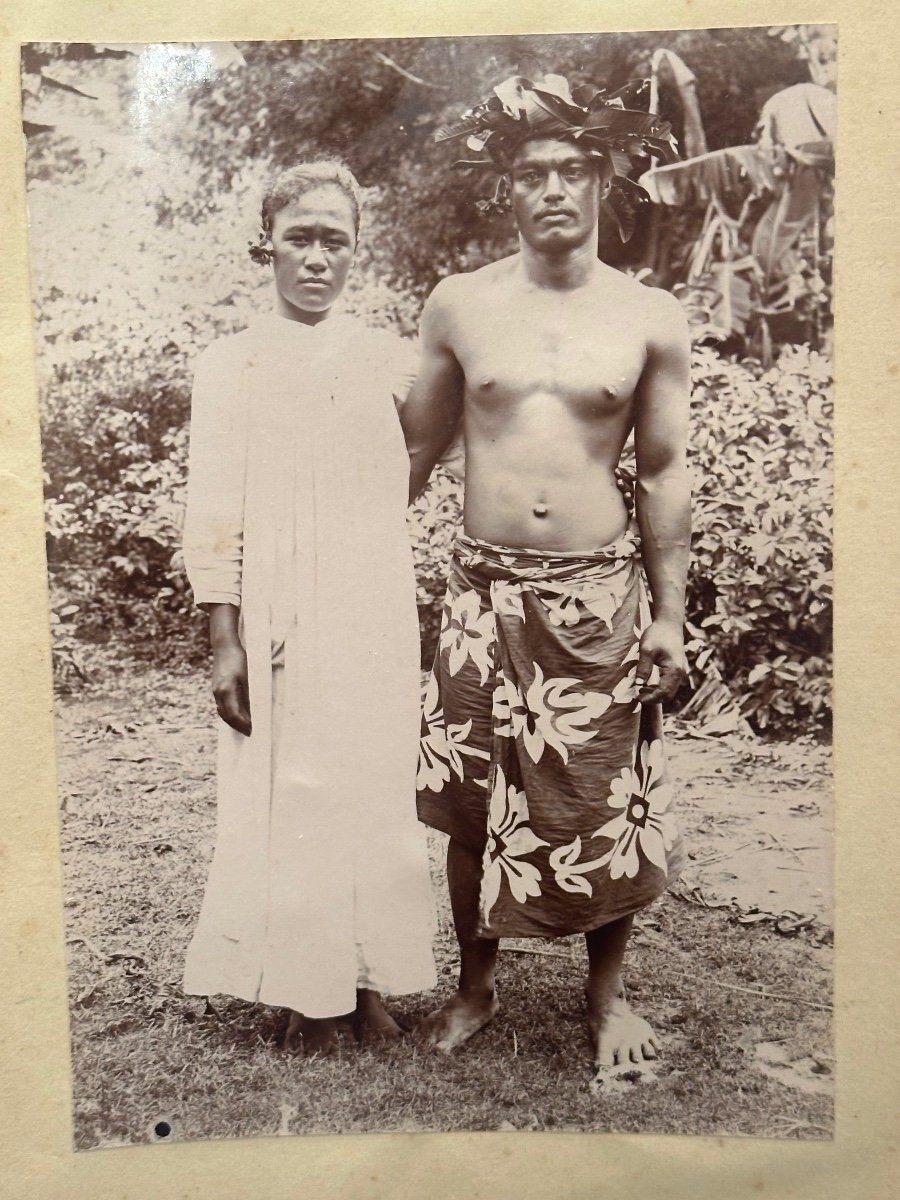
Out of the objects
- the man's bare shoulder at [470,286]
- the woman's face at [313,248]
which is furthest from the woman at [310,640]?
the man's bare shoulder at [470,286]

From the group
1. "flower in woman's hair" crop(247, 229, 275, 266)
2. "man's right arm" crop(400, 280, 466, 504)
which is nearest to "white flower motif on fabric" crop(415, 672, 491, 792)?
"man's right arm" crop(400, 280, 466, 504)

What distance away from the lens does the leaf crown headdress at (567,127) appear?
1740 mm

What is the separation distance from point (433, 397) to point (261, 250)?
0.40 meters

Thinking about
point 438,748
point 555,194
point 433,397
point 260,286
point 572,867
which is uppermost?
point 555,194

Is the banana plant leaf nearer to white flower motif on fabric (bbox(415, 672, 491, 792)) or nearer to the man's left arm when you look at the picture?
the man's left arm

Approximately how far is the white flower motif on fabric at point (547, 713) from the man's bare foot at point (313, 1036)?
2.11ft

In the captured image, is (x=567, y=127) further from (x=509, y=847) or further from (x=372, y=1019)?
(x=372, y=1019)

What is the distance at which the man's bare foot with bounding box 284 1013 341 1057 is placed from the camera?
1.86 metres

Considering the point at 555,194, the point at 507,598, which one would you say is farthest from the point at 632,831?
the point at 555,194

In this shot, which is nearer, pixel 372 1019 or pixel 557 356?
pixel 557 356

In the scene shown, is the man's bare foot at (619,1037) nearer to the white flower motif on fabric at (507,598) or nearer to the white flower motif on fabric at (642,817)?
the white flower motif on fabric at (642,817)

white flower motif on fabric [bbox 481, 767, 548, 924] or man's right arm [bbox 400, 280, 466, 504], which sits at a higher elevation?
man's right arm [bbox 400, 280, 466, 504]

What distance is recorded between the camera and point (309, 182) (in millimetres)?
1768

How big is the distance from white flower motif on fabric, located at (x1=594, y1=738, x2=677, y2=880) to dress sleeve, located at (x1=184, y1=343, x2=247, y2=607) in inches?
31.2
